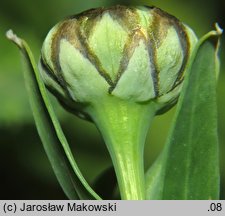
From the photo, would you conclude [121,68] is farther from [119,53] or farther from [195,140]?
[195,140]

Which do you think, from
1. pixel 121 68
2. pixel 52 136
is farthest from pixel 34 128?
pixel 121 68

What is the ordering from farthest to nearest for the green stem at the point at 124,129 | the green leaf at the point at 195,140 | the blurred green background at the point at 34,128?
the blurred green background at the point at 34,128 → the green stem at the point at 124,129 → the green leaf at the point at 195,140

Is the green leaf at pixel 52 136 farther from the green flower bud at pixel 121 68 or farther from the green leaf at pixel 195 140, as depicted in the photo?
the green leaf at pixel 195 140

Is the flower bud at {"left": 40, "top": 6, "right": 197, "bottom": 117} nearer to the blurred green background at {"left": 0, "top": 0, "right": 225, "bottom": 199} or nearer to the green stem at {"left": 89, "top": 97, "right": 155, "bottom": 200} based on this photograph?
the green stem at {"left": 89, "top": 97, "right": 155, "bottom": 200}

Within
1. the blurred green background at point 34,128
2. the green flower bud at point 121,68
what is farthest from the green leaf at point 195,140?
the blurred green background at point 34,128
